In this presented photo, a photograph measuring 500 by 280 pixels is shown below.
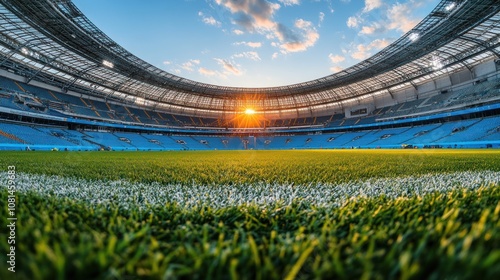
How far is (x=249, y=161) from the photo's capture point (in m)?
8.22

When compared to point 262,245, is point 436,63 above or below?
above

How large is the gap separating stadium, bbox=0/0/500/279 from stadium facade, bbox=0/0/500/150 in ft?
0.85

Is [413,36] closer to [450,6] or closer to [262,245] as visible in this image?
[450,6]

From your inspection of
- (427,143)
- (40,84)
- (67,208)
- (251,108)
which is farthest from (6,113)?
(427,143)

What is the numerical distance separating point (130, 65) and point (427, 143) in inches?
1558

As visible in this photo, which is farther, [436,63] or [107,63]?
[436,63]

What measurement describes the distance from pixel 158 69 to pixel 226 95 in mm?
17582

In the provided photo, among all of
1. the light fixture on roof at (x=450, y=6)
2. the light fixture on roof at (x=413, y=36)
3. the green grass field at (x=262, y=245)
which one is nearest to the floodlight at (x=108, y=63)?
the light fixture on roof at (x=413, y=36)

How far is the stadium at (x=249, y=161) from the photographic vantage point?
68 centimetres

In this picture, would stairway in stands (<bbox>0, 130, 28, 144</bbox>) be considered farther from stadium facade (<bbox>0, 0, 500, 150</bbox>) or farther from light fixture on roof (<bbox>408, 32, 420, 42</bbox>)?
light fixture on roof (<bbox>408, 32, 420, 42</bbox>)

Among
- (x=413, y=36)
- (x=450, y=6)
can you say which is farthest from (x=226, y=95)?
(x=450, y=6)

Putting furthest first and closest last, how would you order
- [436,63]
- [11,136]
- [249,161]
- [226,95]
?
[226,95], [436,63], [11,136], [249,161]

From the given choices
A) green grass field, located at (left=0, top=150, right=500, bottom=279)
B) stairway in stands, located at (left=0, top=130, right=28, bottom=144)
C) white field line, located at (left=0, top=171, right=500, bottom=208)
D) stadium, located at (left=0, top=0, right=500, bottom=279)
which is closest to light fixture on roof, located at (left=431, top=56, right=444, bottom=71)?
stadium, located at (left=0, top=0, right=500, bottom=279)

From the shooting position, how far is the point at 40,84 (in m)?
34.8
